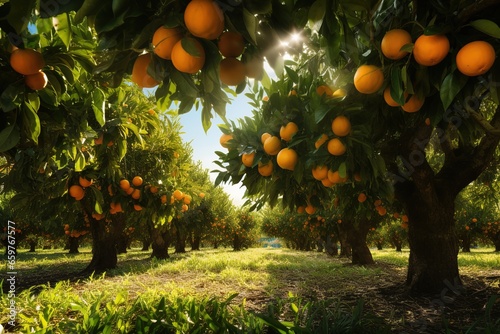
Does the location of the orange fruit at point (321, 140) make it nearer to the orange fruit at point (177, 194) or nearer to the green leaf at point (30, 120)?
the green leaf at point (30, 120)

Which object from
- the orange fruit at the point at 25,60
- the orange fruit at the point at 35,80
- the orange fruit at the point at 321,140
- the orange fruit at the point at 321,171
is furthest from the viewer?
the orange fruit at the point at 321,171

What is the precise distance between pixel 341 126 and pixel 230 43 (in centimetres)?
131

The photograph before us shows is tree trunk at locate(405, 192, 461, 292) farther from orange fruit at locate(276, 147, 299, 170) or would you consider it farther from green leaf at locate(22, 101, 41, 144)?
green leaf at locate(22, 101, 41, 144)

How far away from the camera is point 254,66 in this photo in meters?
1.33

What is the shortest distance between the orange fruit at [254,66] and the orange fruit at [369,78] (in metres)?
0.70

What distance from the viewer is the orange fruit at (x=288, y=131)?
2645 millimetres

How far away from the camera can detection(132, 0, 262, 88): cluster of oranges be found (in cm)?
101

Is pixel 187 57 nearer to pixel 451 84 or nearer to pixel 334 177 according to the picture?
pixel 451 84

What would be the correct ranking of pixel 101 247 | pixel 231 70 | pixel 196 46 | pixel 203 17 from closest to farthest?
pixel 203 17 → pixel 196 46 → pixel 231 70 → pixel 101 247

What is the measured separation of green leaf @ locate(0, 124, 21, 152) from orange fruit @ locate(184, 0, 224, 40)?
1366 millimetres

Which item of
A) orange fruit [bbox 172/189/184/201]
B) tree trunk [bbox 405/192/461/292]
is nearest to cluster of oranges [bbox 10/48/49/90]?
orange fruit [bbox 172/189/184/201]

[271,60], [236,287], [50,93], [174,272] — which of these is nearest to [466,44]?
[271,60]

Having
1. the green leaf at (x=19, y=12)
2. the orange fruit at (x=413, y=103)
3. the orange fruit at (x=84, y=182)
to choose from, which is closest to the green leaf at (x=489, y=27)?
the orange fruit at (x=413, y=103)

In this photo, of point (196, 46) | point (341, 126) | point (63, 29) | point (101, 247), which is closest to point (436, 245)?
point (341, 126)
